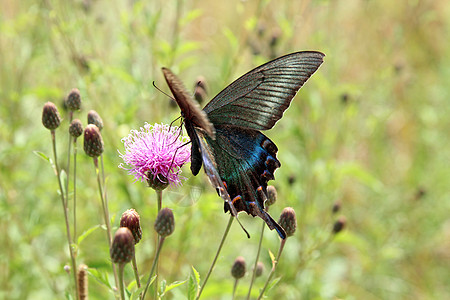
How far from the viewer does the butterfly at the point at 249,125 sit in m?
2.52

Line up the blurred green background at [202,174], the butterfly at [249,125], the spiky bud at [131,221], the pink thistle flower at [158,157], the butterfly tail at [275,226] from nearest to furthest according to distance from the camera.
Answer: the spiky bud at [131,221], the butterfly tail at [275,226], the pink thistle flower at [158,157], the butterfly at [249,125], the blurred green background at [202,174]

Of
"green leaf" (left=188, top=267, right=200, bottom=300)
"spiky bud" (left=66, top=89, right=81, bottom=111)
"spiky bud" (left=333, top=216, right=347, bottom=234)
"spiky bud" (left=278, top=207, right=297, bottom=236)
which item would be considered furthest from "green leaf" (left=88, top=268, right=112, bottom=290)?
"spiky bud" (left=333, top=216, right=347, bottom=234)

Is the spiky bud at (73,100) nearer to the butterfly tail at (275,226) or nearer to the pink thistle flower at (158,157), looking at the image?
the pink thistle flower at (158,157)

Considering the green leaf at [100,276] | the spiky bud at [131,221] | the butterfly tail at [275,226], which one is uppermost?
the butterfly tail at [275,226]

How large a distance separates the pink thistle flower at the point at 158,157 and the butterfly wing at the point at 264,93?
381 millimetres

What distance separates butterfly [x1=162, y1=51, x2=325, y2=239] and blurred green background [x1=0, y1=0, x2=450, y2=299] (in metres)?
0.37

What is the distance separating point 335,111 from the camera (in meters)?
5.54

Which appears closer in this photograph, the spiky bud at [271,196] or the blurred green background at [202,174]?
the spiky bud at [271,196]

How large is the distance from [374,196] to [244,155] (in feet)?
14.3

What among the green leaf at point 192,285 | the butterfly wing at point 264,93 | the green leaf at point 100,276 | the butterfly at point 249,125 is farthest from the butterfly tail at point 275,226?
the green leaf at point 100,276

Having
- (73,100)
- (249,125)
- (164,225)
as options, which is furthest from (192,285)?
(73,100)

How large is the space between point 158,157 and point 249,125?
24.7 inches

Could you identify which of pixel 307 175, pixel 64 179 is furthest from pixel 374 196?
pixel 64 179

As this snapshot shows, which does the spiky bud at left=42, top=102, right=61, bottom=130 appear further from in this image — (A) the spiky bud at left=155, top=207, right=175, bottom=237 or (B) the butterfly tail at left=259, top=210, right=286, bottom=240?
(B) the butterfly tail at left=259, top=210, right=286, bottom=240
